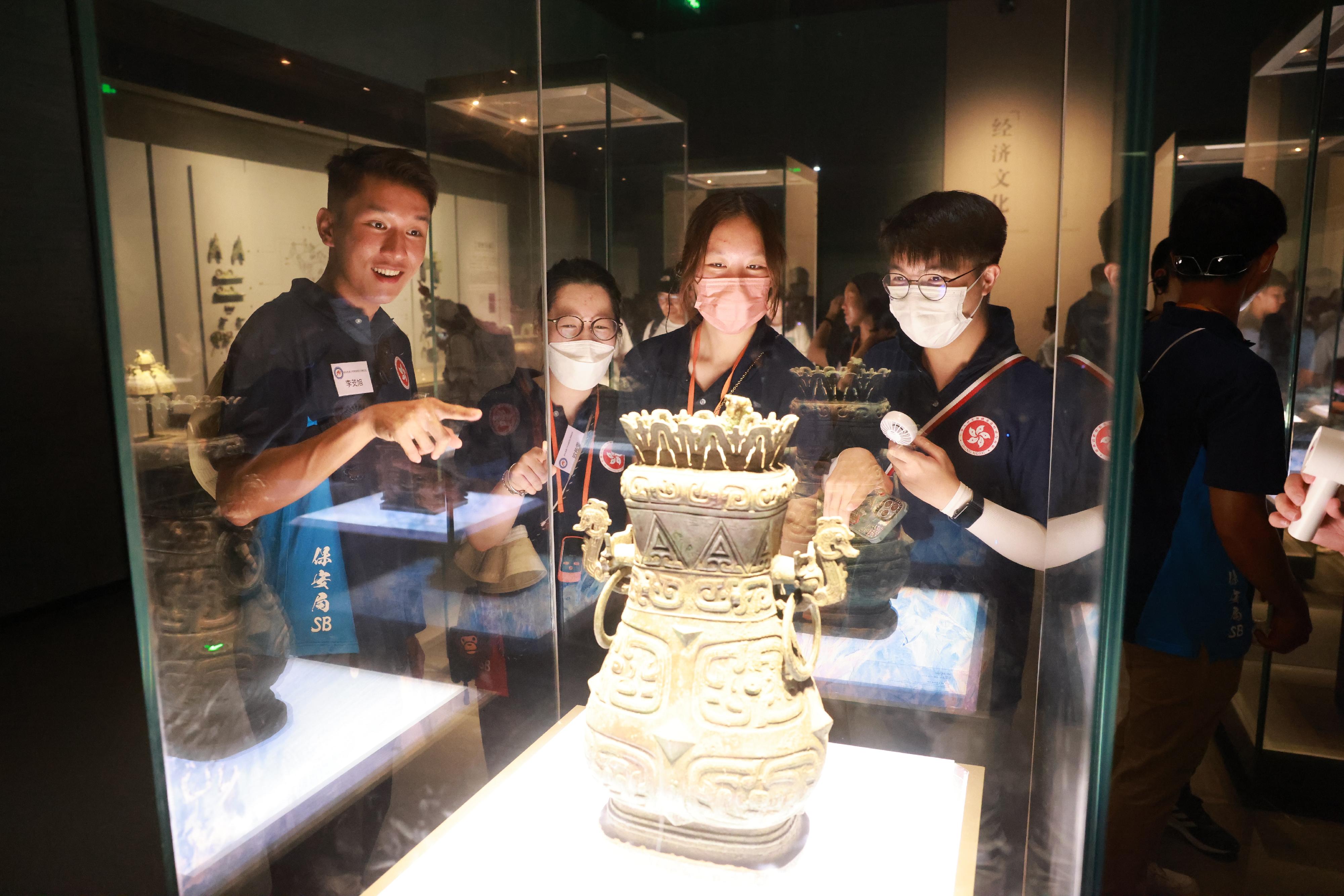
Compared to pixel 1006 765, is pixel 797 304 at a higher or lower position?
higher

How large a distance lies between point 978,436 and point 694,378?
0.62m

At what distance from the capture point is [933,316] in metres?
1.63

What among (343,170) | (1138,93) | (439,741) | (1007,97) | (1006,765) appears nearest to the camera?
(1138,93)

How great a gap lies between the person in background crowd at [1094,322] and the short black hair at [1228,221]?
0.12 metres

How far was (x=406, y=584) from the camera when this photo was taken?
2.05m

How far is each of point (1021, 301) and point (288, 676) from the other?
172cm

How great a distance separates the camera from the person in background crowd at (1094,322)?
1389mm

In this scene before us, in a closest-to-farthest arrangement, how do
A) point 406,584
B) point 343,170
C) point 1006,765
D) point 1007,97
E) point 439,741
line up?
1. point 1007,97
2. point 343,170
3. point 1006,765
4. point 406,584
5. point 439,741

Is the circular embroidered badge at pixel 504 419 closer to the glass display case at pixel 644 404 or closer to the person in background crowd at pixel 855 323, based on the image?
the glass display case at pixel 644 404

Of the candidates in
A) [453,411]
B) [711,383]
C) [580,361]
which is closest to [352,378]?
[453,411]

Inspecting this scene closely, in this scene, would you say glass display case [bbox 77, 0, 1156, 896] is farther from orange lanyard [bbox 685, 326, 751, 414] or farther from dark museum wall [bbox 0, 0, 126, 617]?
dark museum wall [bbox 0, 0, 126, 617]

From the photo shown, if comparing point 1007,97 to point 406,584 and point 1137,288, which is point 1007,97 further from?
point 406,584

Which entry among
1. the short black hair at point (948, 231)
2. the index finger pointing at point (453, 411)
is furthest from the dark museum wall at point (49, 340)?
the short black hair at point (948, 231)

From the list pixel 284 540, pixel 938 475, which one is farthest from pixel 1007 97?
pixel 284 540
